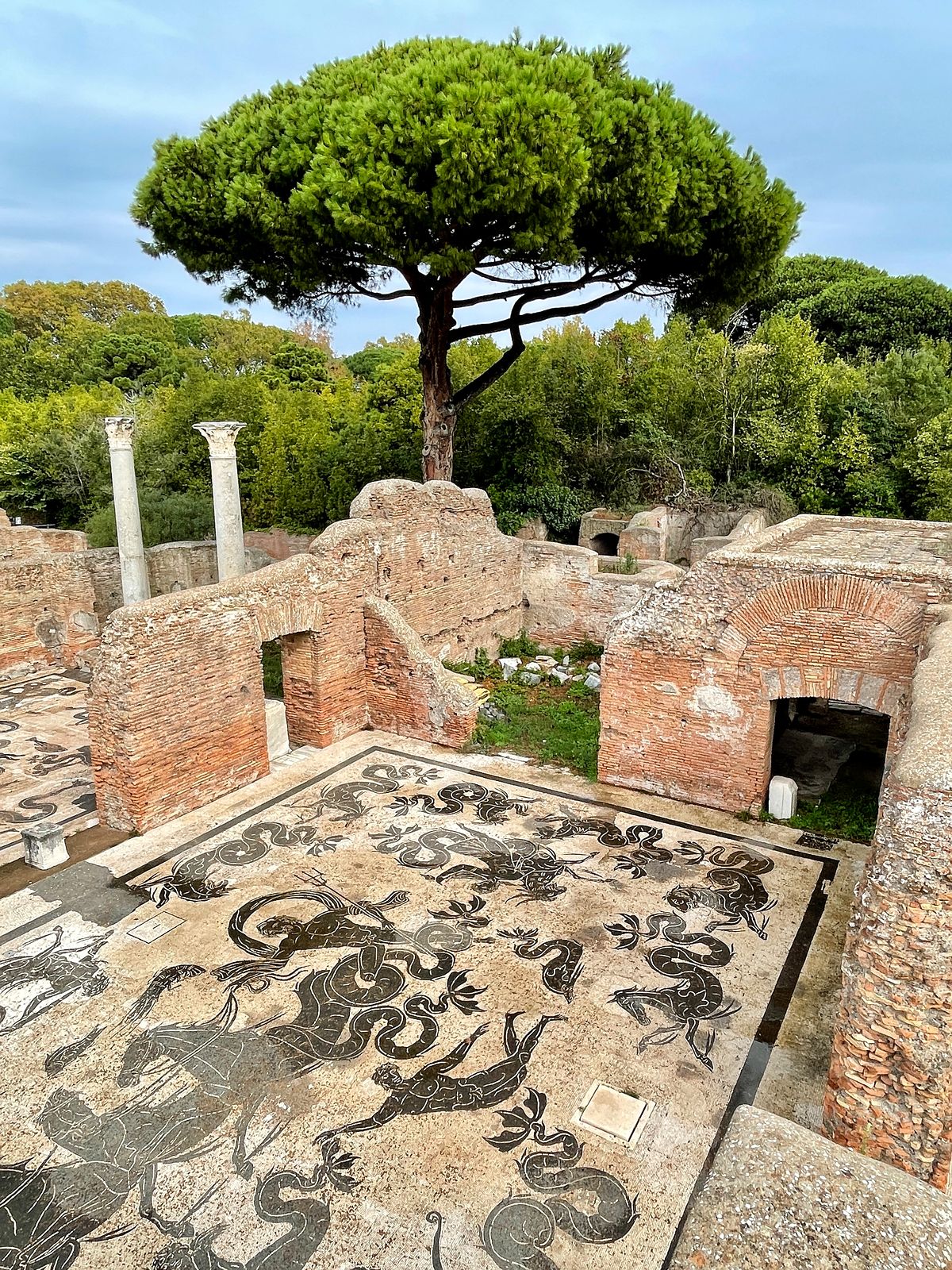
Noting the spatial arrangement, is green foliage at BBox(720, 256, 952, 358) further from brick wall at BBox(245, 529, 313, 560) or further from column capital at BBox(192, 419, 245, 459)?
column capital at BBox(192, 419, 245, 459)

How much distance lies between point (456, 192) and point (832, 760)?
9.16 metres

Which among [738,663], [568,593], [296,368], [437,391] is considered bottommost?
[568,593]

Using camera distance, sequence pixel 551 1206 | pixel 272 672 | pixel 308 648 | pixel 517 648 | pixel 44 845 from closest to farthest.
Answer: pixel 551 1206 < pixel 44 845 < pixel 308 648 < pixel 272 672 < pixel 517 648

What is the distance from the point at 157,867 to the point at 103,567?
8857mm

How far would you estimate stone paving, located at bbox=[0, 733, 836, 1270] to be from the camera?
149 inches

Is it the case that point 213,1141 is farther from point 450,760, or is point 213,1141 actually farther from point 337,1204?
point 450,760

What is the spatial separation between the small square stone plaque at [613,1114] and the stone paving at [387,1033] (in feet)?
0.04

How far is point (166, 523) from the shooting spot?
19266 millimetres

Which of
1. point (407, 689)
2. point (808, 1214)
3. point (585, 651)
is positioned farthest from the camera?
point (585, 651)

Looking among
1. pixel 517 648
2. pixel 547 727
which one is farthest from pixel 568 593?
pixel 547 727

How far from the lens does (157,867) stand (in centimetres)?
690

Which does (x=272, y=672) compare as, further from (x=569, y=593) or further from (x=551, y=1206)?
(x=551, y=1206)

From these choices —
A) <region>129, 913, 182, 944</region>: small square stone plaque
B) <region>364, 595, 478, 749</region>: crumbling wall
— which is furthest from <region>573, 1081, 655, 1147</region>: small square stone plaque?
<region>364, 595, 478, 749</region>: crumbling wall

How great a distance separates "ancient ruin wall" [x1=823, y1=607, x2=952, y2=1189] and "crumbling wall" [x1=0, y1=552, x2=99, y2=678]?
12.3 m
